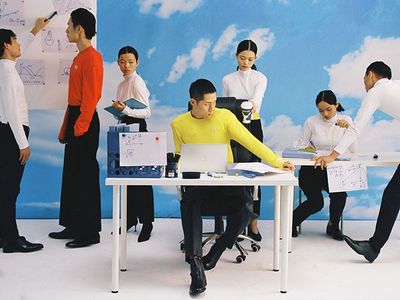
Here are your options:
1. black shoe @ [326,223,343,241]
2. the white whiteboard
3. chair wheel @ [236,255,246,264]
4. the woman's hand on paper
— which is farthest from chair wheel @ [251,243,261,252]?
the white whiteboard

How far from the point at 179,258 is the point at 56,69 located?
1810 millimetres

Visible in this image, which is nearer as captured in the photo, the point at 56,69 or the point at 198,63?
the point at 56,69

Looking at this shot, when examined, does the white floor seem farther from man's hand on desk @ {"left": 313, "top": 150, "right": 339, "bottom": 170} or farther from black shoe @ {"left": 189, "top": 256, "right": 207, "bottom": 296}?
man's hand on desk @ {"left": 313, "top": 150, "right": 339, "bottom": 170}

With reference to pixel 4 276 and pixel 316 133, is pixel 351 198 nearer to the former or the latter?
pixel 316 133

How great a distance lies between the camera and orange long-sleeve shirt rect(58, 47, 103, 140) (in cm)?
442

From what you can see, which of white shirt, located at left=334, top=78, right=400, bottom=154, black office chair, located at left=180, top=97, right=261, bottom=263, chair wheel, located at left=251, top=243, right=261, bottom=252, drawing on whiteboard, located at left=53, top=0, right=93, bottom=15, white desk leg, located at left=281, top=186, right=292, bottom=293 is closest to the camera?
white desk leg, located at left=281, top=186, right=292, bottom=293

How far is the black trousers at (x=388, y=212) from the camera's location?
4.21 metres

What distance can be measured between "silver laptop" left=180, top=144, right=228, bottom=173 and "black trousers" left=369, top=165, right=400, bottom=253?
1.22 m

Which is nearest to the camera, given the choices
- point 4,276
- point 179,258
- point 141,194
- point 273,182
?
point 273,182

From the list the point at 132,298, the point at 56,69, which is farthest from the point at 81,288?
the point at 56,69

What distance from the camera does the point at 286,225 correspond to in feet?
11.8

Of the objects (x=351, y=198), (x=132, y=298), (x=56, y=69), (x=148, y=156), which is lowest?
(x=132, y=298)

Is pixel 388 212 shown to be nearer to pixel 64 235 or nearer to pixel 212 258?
pixel 212 258

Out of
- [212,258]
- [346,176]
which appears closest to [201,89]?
[212,258]
